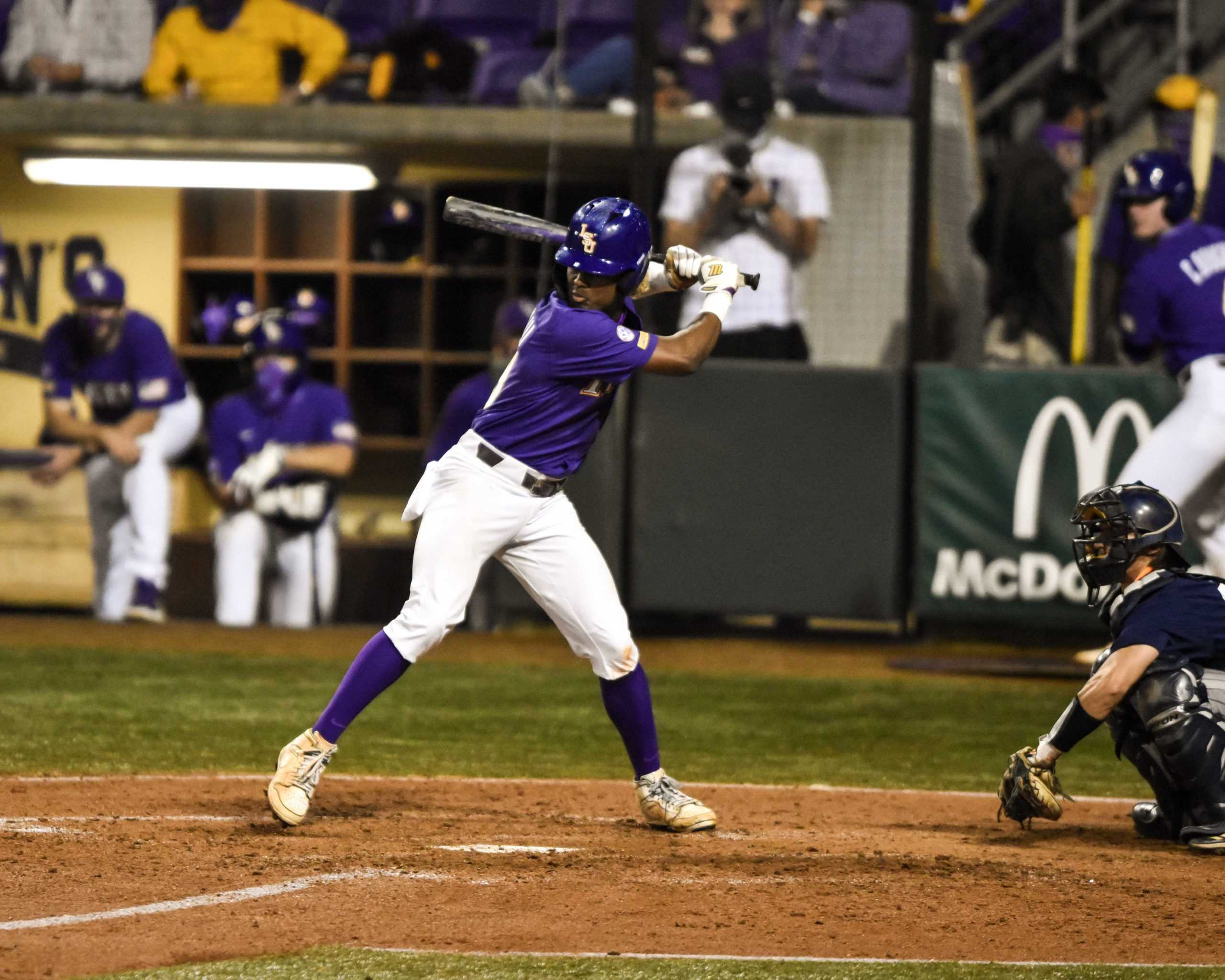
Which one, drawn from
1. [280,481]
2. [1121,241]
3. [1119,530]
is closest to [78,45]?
[280,481]

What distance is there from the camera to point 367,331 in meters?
13.1

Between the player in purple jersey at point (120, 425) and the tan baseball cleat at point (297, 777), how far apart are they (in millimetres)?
5470

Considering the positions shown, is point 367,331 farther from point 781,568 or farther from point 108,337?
point 781,568

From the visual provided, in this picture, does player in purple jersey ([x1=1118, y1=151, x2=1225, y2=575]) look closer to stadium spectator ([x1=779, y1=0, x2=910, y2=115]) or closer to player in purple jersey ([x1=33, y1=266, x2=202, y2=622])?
stadium spectator ([x1=779, y1=0, x2=910, y2=115])

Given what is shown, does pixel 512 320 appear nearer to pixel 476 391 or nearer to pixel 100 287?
pixel 476 391

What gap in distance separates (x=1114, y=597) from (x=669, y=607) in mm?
4992

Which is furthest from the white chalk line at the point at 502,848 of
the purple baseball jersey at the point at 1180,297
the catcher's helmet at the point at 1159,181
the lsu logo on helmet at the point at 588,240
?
the catcher's helmet at the point at 1159,181

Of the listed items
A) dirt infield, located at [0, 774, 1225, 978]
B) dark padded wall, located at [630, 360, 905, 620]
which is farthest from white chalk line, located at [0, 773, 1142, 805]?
dark padded wall, located at [630, 360, 905, 620]

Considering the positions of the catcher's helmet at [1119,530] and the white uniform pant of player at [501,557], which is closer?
the catcher's helmet at [1119,530]

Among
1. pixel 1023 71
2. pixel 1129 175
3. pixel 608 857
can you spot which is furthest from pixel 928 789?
pixel 1023 71

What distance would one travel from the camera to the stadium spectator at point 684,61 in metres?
10.9

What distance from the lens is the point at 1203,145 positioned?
33.2 ft

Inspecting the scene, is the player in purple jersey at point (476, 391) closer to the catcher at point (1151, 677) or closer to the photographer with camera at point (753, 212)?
the photographer with camera at point (753, 212)

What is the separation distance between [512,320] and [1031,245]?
290 centimetres
